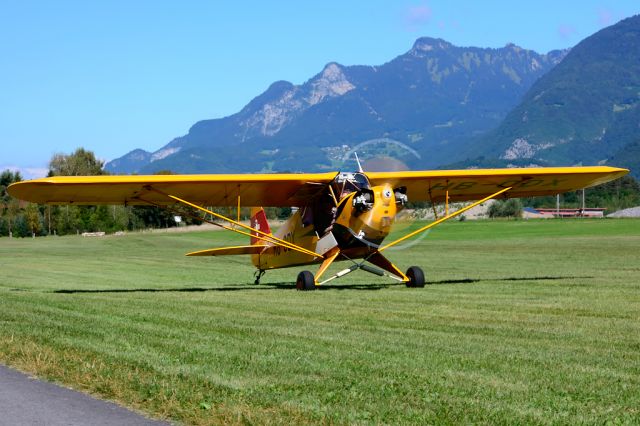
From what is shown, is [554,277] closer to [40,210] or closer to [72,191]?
[72,191]

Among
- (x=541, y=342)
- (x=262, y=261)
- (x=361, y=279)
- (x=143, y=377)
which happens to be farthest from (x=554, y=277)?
(x=143, y=377)

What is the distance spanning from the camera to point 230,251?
24.3m

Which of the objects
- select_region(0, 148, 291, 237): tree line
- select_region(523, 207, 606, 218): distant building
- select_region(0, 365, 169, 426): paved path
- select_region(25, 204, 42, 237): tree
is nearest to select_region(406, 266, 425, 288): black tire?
select_region(0, 365, 169, 426): paved path

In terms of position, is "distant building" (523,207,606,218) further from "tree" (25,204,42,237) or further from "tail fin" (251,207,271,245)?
"tail fin" (251,207,271,245)

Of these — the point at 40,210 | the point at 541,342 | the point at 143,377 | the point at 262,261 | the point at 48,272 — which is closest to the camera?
the point at 143,377

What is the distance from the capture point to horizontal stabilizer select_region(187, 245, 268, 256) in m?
24.0

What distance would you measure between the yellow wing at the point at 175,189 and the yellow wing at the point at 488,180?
74.6 inches

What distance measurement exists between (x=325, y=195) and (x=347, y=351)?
38.1 feet

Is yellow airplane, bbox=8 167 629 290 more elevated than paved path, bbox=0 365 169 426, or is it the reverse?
yellow airplane, bbox=8 167 629 290

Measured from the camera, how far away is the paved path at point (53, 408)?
23.0ft

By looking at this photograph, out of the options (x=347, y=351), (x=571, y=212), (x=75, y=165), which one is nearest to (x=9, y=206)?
(x=75, y=165)

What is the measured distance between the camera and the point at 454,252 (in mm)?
46281

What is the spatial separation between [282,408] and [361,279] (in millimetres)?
19301

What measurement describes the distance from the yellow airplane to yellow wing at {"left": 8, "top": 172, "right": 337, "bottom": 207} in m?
0.02
